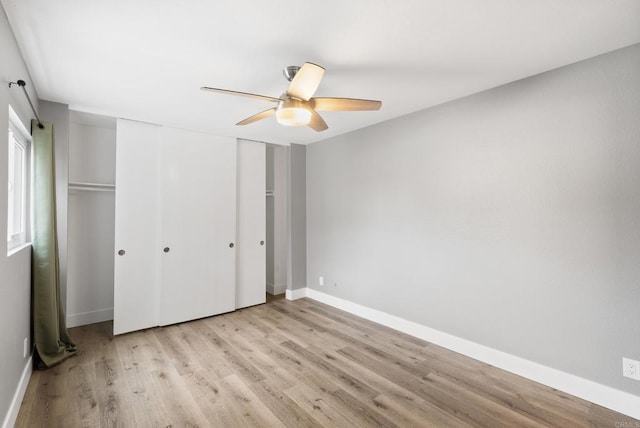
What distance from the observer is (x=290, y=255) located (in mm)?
4520

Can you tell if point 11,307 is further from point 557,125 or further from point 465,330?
point 557,125

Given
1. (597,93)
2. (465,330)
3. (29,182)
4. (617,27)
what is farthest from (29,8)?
(465,330)

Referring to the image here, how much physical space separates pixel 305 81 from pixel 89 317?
389 cm

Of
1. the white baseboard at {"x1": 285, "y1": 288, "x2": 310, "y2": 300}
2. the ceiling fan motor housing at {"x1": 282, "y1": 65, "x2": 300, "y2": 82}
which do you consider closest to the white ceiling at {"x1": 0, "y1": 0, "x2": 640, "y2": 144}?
the ceiling fan motor housing at {"x1": 282, "y1": 65, "x2": 300, "y2": 82}

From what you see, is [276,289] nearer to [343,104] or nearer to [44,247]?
[44,247]

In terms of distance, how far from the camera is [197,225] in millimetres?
3760

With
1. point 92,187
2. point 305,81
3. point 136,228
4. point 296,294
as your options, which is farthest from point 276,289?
point 305,81

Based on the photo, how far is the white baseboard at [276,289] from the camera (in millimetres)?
4961

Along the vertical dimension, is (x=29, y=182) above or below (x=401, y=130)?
below

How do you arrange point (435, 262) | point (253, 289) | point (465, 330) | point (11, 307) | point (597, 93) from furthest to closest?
1. point (253, 289)
2. point (435, 262)
3. point (465, 330)
4. point (597, 93)
5. point (11, 307)

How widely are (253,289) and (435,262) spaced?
2.56 meters

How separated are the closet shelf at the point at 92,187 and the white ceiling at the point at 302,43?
39.9 inches

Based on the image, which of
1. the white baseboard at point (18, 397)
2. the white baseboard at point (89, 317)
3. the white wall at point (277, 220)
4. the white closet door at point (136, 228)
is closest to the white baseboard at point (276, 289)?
the white wall at point (277, 220)

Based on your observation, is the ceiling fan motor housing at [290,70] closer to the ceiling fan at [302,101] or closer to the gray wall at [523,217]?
the ceiling fan at [302,101]
